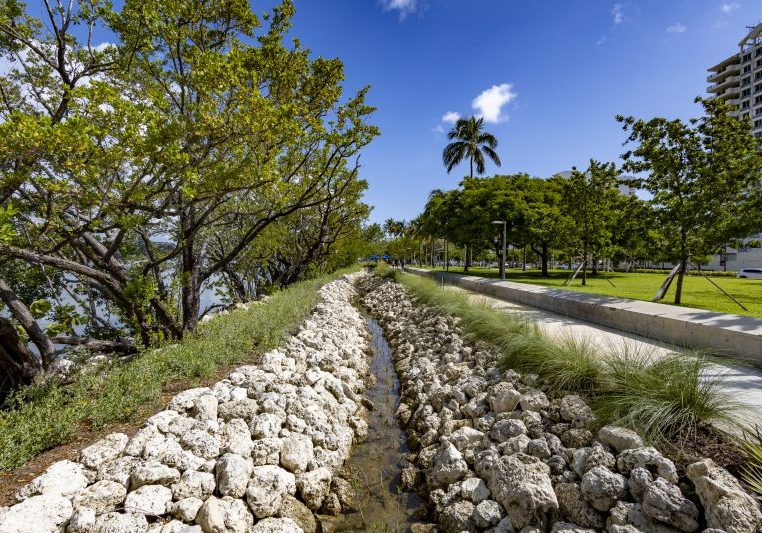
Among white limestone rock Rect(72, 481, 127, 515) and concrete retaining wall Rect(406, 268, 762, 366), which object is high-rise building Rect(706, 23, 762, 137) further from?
white limestone rock Rect(72, 481, 127, 515)

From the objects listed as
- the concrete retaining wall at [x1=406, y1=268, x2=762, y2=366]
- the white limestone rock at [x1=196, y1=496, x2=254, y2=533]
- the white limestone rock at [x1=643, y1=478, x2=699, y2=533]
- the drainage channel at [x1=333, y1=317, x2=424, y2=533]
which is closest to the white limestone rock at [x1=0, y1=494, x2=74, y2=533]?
the white limestone rock at [x1=196, y1=496, x2=254, y2=533]

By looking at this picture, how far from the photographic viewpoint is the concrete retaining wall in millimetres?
5645

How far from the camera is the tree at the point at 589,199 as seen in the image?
53.8 ft

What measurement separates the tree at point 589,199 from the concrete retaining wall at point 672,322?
300 inches

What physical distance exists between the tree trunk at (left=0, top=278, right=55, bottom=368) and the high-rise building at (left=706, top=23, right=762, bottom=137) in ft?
250

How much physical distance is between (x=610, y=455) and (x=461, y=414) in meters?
2.10

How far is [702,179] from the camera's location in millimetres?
9758

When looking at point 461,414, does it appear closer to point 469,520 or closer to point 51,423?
point 469,520

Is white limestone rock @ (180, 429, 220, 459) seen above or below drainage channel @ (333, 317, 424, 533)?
above

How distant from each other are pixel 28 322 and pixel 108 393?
2088 mm

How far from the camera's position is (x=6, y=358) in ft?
15.3

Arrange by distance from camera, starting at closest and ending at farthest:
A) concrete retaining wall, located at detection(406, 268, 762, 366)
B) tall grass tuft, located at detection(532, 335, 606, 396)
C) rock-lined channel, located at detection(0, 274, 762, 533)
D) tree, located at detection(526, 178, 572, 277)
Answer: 1. rock-lined channel, located at detection(0, 274, 762, 533)
2. tall grass tuft, located at detection(532, 335, 606, 396)
3. concrete retaining wall, located at detection(406, 268, 762, 366)
4. tree, located at detection(526, 178, 572, 277)

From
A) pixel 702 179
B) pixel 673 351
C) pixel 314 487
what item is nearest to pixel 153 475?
pixel 314 487

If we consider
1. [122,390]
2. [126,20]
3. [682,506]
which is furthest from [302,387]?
[126,20]
